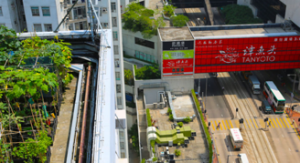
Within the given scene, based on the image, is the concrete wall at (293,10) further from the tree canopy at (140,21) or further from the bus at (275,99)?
the tree canopy at (140,21)

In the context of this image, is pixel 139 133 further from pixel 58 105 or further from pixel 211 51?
pixel 58 105

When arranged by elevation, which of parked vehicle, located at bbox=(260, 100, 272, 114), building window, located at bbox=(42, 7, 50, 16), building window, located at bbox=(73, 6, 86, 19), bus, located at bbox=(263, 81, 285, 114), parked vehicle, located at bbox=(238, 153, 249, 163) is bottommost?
parked vehicle, located at bbox=(238, 153, 249, 163)

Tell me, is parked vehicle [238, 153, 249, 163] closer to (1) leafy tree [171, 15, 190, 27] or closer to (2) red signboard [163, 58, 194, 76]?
(2) red signboard [163, 58, 194, 76]

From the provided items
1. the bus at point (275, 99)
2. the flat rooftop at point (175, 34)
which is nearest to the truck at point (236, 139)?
the bus at point (275, 99)

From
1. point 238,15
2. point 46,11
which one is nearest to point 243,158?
point 46,11

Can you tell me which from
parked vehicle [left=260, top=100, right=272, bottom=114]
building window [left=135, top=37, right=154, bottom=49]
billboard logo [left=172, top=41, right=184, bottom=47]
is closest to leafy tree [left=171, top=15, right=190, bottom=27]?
building window [left=135, top=37, right=154, bottom=49]

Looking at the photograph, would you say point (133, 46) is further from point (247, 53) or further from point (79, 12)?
point (247, 53)

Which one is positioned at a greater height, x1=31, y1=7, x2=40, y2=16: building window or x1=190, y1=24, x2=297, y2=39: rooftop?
x1=31, y1=7, x2=40, y2=16: building window
